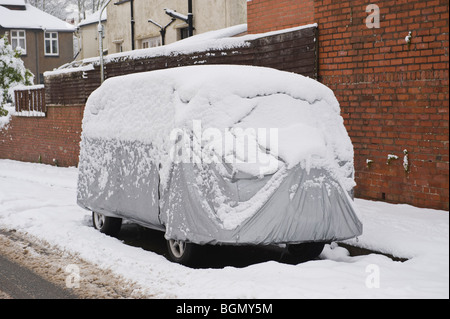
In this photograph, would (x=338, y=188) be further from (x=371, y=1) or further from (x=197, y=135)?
(x=371, y=1)

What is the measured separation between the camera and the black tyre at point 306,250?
7.84 meters

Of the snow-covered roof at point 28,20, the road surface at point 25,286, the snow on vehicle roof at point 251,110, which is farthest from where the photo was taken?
the snow-covered roof at point 28,20

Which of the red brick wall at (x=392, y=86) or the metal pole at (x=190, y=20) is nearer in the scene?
the red brick wall at (x=392, y=86)

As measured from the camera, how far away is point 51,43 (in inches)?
2255

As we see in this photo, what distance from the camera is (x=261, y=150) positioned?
6.79 m

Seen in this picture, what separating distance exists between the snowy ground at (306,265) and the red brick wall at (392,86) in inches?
19.8

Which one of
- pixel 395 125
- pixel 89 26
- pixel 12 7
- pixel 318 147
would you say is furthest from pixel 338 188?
pixel 12 7

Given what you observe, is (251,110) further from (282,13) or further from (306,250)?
(282,13)

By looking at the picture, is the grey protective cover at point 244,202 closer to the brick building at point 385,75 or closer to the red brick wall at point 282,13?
the brick building at point 385,75

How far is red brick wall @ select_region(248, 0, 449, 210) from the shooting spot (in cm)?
943

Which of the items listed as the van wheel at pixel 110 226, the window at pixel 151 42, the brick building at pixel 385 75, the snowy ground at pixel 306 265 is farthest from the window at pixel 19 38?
the van wheel at pixel 110 226

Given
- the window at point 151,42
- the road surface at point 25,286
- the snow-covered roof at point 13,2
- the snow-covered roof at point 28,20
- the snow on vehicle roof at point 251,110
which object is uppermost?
the snow-covered roof at point 13,2

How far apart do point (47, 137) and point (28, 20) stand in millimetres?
35875

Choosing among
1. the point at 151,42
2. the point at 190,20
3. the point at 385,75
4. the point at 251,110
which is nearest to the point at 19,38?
the point at 151,42
